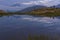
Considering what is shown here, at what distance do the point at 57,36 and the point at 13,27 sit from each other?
876 millimetres

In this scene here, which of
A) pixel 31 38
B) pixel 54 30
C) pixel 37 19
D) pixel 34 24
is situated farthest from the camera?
pixel 37 19

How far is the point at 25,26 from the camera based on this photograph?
2.78 m

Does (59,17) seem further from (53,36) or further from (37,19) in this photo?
(53,36)

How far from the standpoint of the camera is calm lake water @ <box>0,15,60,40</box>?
8.23ft

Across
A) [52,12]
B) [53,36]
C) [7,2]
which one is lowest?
[53,36]

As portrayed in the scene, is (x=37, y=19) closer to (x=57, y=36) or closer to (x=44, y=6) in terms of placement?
(x=44, y=6)

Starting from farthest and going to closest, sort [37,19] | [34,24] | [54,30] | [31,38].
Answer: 1. [37,19]
2. [34,24]
3. [54,30]
4. [31,38]

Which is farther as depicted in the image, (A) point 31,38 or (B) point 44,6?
(B) point 44,6

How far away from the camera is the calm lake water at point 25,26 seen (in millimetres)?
2510

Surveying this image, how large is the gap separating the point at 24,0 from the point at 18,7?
7.8 inches

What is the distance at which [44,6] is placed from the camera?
9.91ft

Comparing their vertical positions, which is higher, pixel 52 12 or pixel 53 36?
pixel 52 12

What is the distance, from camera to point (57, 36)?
2438 millimetres

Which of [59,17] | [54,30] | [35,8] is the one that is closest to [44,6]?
[35,8]
